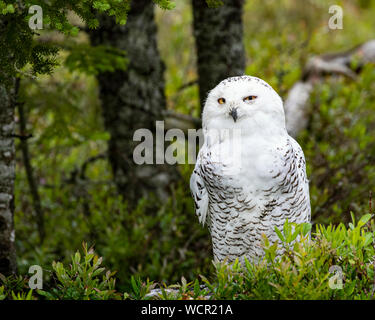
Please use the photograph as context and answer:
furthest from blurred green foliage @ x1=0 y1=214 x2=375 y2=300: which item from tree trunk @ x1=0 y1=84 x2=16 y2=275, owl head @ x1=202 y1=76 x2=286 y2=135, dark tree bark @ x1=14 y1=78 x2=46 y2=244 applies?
dark tree bark @ x1=14 y1=78 x2=46 y2=244

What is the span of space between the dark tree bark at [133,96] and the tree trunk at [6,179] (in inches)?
69.7

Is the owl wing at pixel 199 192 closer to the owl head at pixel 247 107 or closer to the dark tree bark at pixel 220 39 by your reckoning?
the owl head at pixel 247 107

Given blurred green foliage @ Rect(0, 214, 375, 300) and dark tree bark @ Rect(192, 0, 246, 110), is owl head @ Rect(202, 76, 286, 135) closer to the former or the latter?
blurred green foliage @ Rect(0, 214, 375, 300)

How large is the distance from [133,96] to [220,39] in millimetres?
1176

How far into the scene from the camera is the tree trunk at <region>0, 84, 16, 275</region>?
3010 millimetres

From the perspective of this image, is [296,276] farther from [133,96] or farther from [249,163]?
[133,96]

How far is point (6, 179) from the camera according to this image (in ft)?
10.0

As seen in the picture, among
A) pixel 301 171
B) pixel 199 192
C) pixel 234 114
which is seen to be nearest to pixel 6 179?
pixel 199 192

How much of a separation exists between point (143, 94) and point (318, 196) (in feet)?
7.20

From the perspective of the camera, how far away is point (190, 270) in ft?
13.6

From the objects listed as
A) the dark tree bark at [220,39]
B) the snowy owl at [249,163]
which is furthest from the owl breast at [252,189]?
the dark tree bark at [220,39]

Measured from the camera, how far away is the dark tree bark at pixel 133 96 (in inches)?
190

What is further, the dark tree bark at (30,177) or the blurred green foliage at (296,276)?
the dark tree bark at (30,177)

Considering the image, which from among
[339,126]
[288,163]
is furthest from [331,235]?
[339,126]
